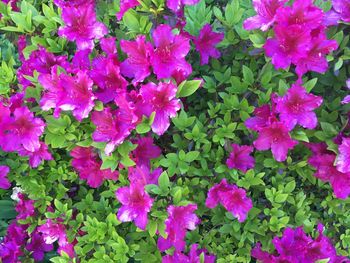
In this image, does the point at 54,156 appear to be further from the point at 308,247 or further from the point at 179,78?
the point at 308,247

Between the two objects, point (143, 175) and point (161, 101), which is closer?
point (161, 101)

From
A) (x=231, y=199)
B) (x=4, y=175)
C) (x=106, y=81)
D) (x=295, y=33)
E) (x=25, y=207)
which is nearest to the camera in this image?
(x=295, y=33)

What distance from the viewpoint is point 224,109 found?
1.62 metres

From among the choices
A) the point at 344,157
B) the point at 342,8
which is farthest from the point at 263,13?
the point at 344,157

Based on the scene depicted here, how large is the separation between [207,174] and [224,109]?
0.23 meters

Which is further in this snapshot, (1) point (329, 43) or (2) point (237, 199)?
(2) point (237, 199)

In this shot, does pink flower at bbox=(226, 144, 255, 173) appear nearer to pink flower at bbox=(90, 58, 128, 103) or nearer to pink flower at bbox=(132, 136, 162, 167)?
pink flower at bbox=(132, 136, 162, 167)

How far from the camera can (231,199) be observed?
1.55 meters

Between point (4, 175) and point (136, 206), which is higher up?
point (136, 206)

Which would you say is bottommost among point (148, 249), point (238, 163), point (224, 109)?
point (148, 249)

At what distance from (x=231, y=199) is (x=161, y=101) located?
1.40 ft

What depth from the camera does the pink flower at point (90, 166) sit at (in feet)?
5.20

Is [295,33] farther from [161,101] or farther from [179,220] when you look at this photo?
[179,220]

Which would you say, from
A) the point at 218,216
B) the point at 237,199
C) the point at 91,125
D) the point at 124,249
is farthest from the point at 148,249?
the point at 91,125
